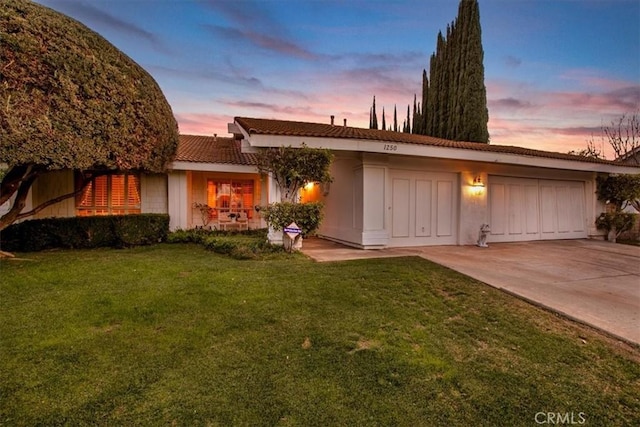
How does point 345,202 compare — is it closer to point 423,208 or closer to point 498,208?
point 423,208

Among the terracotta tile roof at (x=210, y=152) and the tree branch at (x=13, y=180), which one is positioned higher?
the terracotta tile roof at (x=210, y=152)

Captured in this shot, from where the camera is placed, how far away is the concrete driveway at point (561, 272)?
4352 millimetres

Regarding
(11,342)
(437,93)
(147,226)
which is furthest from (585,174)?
(11,342)

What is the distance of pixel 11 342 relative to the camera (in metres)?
3.30

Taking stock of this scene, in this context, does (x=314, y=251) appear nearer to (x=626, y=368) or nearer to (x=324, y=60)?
(x=626, y=368)

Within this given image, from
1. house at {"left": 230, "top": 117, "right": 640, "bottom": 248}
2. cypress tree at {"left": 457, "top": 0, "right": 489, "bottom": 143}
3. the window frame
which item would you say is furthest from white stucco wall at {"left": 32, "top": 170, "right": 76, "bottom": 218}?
cypress tree at {"left": 457, "top": 0, "right": 489, "bottom": 143}

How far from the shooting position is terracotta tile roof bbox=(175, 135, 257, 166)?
11164 mm

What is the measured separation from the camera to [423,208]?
32.4 ft

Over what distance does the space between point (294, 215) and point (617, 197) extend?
12.9 metres

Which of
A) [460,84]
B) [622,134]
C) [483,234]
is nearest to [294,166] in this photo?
[483,234]

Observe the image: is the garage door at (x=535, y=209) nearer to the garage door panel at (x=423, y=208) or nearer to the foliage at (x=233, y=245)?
the garage door panel at (x=423, y=208)

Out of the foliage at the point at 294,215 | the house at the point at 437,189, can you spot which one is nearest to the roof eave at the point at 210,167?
the house at the point at 437,189

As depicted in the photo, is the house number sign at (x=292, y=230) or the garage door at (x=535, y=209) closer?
the house number sign at (x=292, y=230)

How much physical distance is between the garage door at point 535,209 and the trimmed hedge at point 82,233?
11.0 m
